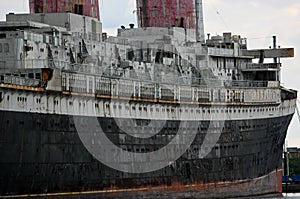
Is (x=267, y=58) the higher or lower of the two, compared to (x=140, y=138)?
higher

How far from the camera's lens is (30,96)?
2338 inches

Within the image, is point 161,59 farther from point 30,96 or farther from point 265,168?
point 30,96

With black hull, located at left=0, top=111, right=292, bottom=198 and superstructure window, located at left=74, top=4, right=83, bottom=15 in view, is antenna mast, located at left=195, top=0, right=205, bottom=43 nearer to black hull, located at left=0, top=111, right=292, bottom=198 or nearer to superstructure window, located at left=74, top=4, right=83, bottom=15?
black hull, located at left=0, top=111, right=292, bottom=198

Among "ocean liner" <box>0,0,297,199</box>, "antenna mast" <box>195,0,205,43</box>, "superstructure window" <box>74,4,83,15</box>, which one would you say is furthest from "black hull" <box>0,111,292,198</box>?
"antenna mast" <box>195,0,205,43</box>

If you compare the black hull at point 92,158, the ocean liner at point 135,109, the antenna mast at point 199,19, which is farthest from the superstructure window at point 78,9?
the antenna mast at point 199,19

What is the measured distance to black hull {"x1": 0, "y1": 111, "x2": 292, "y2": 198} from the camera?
58219mm

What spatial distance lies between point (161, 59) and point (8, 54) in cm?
1908

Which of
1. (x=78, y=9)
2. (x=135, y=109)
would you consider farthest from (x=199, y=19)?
(x=135, y=109)

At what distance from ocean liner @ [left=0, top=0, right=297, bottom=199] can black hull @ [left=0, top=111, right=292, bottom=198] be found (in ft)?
0.25

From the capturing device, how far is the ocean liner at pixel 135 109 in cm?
6044

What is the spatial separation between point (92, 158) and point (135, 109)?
Result: 6.88m

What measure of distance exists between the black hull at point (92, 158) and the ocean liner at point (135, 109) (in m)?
0.08

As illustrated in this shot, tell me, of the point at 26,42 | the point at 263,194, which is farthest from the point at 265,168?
the point at 26,42

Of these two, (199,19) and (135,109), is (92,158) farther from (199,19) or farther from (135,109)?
(199,19)
